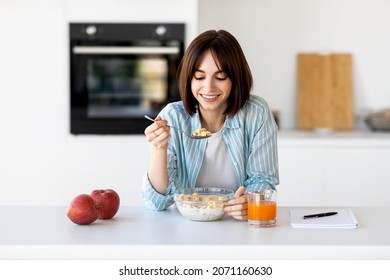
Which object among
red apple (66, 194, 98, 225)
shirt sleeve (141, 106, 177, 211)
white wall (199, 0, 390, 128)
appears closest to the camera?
red apple (66, 194, 98, 225)

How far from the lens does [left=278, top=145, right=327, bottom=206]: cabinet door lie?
14.2 feet

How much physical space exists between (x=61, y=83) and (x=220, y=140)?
1.79 meters

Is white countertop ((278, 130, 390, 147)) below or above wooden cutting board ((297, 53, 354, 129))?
below

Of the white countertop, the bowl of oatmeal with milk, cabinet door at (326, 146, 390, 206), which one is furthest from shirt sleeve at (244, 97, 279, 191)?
cabinet door at (326, 146, 390, 206)

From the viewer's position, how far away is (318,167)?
4.33 m

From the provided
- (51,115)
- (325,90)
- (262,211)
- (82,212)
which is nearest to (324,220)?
(262,211)

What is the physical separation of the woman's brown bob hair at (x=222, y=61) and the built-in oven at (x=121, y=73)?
162 centimetres

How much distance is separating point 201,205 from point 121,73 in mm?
2080

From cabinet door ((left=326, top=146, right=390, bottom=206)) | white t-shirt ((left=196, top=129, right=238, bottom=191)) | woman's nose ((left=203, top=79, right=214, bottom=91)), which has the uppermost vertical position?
woman's nose ((left=203, top=79, right=214, bottom=91))

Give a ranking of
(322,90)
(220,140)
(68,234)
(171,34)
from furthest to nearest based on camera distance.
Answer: (322,90)
(171,34)
(220,140)
(68,234)

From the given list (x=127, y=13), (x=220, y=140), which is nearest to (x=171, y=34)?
(x=127, y=13)

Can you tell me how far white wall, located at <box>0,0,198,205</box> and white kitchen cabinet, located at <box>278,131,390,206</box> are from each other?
0.84 m

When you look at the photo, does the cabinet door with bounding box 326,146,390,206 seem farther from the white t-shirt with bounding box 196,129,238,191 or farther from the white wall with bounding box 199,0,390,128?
the white t-shirt with bounding box 196,129,238,191
